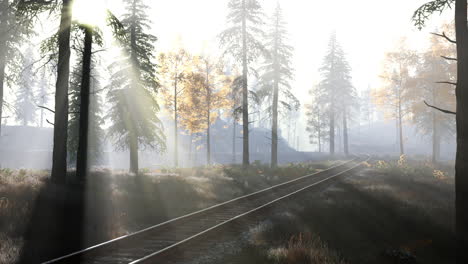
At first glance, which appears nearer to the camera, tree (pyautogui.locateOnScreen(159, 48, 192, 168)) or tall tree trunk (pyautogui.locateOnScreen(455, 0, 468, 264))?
tall tree trunk (pyautogui.locateOnScreen(455, 0, 468, 264))

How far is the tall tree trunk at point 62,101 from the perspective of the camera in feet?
37.3

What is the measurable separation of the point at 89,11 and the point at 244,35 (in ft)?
47.4

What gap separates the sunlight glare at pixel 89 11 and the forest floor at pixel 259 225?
6.51m

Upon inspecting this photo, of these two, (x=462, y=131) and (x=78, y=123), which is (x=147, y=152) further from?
(x=462, y=131)

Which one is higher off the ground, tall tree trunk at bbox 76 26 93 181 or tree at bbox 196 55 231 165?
tree at bbox 196 55 231 165

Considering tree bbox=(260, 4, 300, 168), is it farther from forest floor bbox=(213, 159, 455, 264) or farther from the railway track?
the railway track

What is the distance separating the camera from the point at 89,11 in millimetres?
12125

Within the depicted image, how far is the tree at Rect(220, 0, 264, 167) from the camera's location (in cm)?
2462

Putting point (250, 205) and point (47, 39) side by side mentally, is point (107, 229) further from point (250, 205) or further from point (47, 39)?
point (47, 39)

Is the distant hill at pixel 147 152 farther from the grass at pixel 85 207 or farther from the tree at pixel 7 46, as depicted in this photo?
the grass at pixel 85 207

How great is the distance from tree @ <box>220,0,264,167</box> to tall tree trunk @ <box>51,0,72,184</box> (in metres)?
14.6

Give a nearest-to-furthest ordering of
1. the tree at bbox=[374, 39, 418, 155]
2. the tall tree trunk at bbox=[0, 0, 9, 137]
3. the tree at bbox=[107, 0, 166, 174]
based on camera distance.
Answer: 1. the tall tree trunk at bbox=[0, 0, 9, 137]
2. the tree at bbox=[107, 0, 166, 174]
3. the tree at bbox=[374, 39, 418, 155]

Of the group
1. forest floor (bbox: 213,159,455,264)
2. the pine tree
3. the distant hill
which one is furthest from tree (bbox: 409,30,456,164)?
the pine tree

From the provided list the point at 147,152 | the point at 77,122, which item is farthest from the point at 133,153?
the point at 147,152
